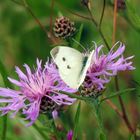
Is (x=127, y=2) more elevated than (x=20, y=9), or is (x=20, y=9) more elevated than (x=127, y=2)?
(x=127, y=2)

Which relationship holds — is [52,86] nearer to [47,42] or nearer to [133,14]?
[133,14]

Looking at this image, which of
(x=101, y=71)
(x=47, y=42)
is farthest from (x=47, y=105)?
(x=47, y=42)

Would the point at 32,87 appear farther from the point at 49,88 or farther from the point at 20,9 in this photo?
the point at 20,9

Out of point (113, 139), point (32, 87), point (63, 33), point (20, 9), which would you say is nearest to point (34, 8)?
point (20, 9)

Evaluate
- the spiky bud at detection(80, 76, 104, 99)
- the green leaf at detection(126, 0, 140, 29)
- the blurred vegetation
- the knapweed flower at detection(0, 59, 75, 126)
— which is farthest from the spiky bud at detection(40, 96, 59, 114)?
the blurred vegetation

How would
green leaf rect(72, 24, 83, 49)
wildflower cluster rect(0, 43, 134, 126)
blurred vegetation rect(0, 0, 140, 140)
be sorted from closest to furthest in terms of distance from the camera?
1. wildflower cluster rect(0, 43, 134, 126)
2. green leaf rect(72, 24, 83, 49)
3. blurred vegetation rect(0, 0, 140, 140)

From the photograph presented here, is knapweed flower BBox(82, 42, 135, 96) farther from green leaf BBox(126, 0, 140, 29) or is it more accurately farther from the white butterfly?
green leaf BBox(126, 0, 140, 29)
